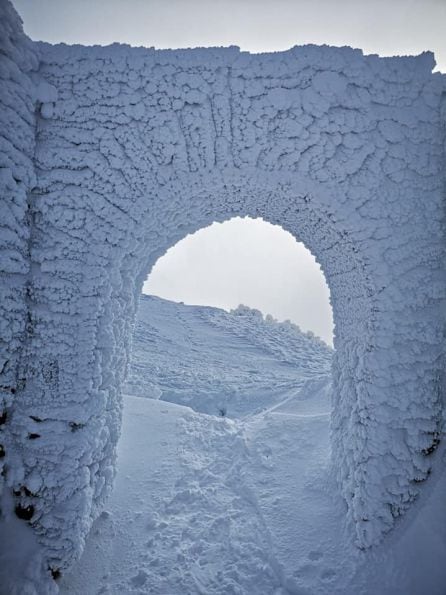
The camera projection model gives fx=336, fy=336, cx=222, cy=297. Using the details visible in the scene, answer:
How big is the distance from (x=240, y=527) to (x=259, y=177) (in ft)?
8.37

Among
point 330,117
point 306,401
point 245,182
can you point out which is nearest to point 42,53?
point 245,182

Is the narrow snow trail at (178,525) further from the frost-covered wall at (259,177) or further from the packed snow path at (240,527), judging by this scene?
the frost-covered wall at (259,177)

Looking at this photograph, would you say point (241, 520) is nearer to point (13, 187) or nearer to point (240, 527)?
point (240, 527)

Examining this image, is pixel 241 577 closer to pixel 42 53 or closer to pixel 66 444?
pixel 66 444

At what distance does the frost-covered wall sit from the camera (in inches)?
84.0

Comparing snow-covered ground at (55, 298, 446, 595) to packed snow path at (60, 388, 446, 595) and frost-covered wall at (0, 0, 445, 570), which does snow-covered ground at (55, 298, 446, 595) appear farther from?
frost-covered wall at (0, 0, 445, 570)

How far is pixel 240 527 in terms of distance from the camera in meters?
2.53

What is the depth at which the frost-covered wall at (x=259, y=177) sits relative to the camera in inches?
84.0

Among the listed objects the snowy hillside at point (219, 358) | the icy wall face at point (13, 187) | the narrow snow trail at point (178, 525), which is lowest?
the narrow snow trail at point (178, 525)

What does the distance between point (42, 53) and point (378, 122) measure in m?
2.22

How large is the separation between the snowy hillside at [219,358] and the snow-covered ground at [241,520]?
4.12 feet

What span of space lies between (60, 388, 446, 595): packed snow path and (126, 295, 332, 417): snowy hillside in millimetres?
1509

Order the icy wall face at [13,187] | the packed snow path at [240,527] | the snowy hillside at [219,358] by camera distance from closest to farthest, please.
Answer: the icy wall face at [13,187] < the packed snow path at [240,527] < the snowy hillside at [219,358]

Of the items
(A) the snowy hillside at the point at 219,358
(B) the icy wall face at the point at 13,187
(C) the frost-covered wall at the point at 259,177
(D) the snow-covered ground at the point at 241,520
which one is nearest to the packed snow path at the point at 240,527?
(D) the snow-covered ground at the point at 241,520
